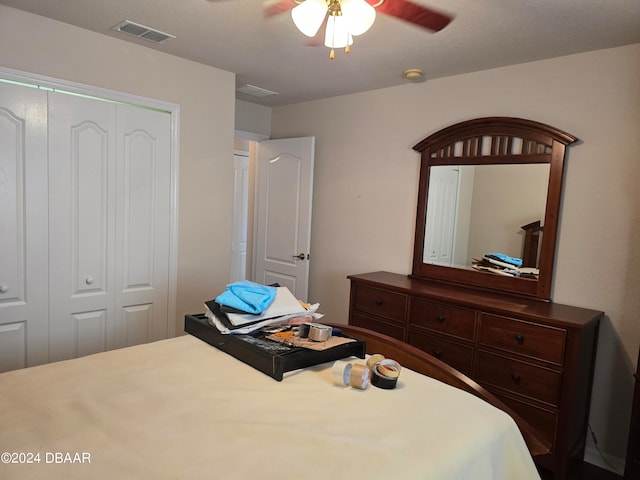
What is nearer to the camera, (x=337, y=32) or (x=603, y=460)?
(x=337, y=32)

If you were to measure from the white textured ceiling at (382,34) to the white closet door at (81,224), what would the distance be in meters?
0.57

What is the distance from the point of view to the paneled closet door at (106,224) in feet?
8.46

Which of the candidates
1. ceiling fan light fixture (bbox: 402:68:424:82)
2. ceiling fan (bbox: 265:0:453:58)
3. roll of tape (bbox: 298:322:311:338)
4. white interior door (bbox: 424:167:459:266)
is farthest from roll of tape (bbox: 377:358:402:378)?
ceiling fan light fixture (bbox: 402:68:424:82)

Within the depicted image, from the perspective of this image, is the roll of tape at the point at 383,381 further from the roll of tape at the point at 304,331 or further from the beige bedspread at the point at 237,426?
the roll of tape at the point at 304,331

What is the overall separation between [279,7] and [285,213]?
2315 millimetres

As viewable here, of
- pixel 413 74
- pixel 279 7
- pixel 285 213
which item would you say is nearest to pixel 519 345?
pixel 413 74

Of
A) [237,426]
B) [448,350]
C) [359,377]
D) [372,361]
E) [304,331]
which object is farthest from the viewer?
[448,350]

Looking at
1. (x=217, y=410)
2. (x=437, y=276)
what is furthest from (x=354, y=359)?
(x=437, y=276)

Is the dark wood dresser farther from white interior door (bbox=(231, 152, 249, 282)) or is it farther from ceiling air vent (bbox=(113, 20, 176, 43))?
white interior door (bbox=(231, 152, 249, 282))

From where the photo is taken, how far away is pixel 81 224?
266 centimetres

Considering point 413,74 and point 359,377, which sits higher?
point 413,74

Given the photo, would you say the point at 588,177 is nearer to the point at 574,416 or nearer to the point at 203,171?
the point at 574,416

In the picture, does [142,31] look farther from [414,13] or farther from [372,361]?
[372,361]

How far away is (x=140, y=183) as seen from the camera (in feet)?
9.47
